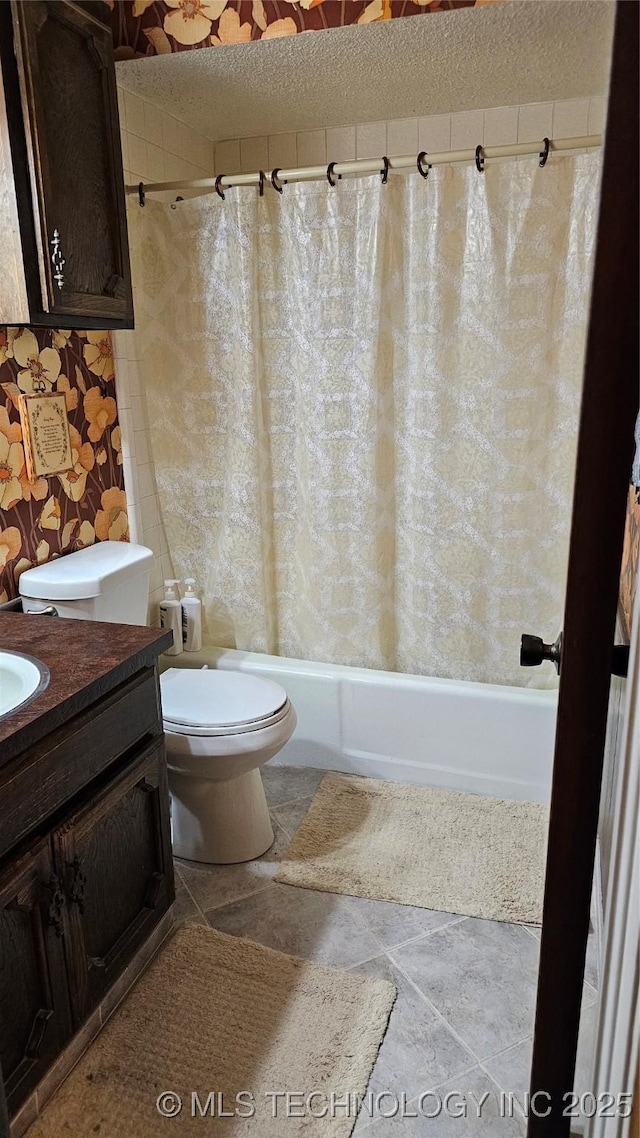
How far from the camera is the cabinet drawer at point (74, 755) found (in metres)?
1.25

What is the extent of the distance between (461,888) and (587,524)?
1.53 m

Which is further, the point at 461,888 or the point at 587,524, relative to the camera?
the point at 461,888

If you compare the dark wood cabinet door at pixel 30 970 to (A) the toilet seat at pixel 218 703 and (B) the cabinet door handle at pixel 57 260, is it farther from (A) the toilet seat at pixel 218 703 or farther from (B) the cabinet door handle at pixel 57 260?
(B) the cabinet door handle at pixel 57 260

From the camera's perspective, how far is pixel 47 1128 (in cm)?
140

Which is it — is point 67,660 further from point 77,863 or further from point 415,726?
point 415,726

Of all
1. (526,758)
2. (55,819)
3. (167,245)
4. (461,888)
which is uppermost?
(167,245)

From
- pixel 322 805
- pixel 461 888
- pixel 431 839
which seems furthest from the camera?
pixel 322 805

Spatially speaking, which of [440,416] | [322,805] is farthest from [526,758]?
[440,416]

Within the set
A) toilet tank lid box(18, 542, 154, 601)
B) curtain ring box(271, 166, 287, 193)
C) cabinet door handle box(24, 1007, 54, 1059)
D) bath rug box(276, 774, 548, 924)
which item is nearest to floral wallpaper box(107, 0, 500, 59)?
curtain ring box(271, 166, 287, 193)

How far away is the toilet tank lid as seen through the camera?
1.95 metres

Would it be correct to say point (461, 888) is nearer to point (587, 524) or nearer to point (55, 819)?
point (55, 819)

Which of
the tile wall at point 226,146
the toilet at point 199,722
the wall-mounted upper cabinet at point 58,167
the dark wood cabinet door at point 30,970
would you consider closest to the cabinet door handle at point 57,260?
the wall-mounted upper cabinet at point 58,167

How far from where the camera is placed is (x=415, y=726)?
8.08 ft

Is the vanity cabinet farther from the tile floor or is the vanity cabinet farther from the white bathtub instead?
the white bathtub
